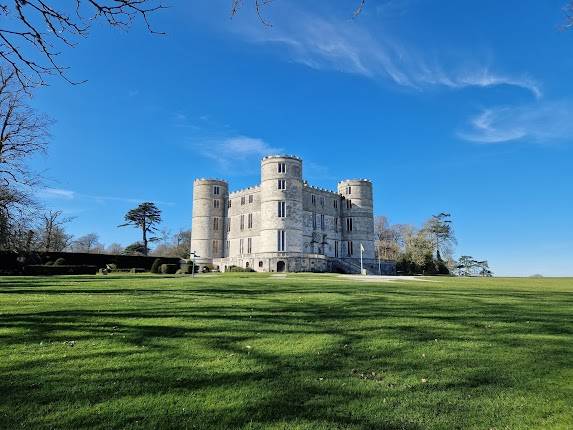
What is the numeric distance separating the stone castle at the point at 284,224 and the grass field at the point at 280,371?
149 feet

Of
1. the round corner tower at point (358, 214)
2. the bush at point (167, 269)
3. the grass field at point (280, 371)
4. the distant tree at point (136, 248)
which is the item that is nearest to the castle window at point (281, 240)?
the round corner tower at point (358, 214)

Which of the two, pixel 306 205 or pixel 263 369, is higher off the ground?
pixel 306 205

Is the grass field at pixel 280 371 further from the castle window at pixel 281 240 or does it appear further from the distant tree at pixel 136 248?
the distant tree at pixel 136 248

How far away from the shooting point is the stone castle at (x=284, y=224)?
5534 centimetres

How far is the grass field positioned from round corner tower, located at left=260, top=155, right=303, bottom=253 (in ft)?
154

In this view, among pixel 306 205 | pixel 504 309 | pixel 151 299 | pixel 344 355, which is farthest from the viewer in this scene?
pixel 306 205

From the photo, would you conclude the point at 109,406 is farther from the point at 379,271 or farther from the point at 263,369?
the point at 379,271

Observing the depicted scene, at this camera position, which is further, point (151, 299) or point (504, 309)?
point (151, 299)

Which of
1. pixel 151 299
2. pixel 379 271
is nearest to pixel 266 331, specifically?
pixel 151 299

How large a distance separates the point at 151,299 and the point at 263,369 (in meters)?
6.70

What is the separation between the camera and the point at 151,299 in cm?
1087

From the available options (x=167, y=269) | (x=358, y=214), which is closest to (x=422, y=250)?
(x=358, y=214)

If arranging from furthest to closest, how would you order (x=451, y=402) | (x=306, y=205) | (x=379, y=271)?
1. (x=306, y=205)
2. (x=379, y=271)
3. (x=451, y=402)

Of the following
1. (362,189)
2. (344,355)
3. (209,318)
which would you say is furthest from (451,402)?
(362,189)
